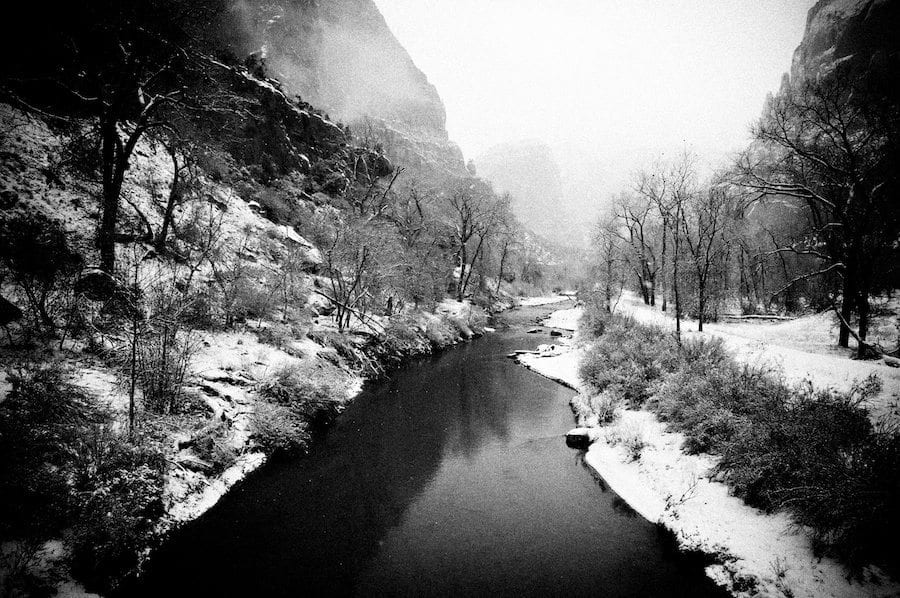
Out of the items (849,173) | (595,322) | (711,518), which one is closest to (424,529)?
(711,518)

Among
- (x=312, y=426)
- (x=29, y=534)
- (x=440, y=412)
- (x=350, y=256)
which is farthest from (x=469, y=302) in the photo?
(x=29, y=534)

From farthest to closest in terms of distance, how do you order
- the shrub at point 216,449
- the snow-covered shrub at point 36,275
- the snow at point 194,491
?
the shrub at point 216,449
the snow-covered shrub at point 36,275
the snow at point 194,491

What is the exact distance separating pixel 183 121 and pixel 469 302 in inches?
1062

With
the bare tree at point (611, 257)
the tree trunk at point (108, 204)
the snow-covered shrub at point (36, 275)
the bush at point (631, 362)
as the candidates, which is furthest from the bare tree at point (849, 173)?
the tree trunk at point (108, 204)

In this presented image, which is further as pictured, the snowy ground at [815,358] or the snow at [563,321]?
the snow at [563,321]

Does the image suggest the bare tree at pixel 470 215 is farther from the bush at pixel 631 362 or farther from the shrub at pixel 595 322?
the bush at pixel 631 362

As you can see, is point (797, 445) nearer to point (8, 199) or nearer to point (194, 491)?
point (194, 491)

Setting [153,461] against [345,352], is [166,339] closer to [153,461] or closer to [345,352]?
[153,461]

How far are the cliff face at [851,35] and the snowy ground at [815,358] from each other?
3858 cm

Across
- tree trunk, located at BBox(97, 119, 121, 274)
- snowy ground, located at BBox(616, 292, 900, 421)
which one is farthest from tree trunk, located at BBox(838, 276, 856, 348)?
tree trunk, located at BBox(97, 119, 121, 274)

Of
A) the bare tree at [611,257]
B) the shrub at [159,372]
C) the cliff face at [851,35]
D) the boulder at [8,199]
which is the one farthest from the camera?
the cliff face at [851,35]

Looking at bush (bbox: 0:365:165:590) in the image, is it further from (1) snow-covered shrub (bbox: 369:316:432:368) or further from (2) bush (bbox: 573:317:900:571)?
(1) snow-covered shrub (bbox: 369:316:432:368)

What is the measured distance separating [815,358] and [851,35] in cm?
7091

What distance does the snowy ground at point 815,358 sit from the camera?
794cm
